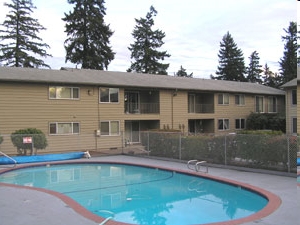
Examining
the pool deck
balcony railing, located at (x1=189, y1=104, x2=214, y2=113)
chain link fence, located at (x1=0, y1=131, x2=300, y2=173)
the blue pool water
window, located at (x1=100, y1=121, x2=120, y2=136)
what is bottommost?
the blue pool water

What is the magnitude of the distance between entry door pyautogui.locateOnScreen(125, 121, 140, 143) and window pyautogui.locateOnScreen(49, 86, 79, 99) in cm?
531

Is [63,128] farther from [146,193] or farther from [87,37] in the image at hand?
[87,37]

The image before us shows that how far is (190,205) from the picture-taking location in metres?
9.00

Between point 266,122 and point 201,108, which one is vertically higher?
point 201,108

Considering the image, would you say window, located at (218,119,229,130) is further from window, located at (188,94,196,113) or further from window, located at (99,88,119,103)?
window, located at (99,88,119,103)

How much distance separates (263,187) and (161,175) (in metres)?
4.86

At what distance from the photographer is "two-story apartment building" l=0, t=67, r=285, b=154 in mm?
19797

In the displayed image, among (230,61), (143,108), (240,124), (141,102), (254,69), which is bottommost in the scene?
(240,124)

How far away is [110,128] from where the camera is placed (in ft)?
75.0

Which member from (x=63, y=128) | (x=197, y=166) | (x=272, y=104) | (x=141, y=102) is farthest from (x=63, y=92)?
(x=272, y=104)

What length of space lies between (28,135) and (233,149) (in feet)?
34.6

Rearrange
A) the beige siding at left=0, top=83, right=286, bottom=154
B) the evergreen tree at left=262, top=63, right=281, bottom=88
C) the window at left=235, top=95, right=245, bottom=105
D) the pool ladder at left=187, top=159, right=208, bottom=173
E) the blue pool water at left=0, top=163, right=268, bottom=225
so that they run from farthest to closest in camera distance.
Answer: the evergreen tree at left=262, top=63, right=281, bottom=88
the window at left=235, top=95, right=245, bottom=105
the beige siding at left=0, top=83, right=286, bottom=154
the pool ladder at left=187, top=159, right=208, bottom=173
the blue pool water at left=0, top=163, right=268, bottom=225

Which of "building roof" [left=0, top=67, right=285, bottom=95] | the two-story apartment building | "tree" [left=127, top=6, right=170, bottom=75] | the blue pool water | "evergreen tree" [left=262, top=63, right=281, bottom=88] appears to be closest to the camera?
the blue pool water

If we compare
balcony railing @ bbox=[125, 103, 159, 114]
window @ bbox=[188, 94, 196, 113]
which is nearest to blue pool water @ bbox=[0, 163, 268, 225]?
balcony railing @ bbox=[125, 103, 159, 114]
